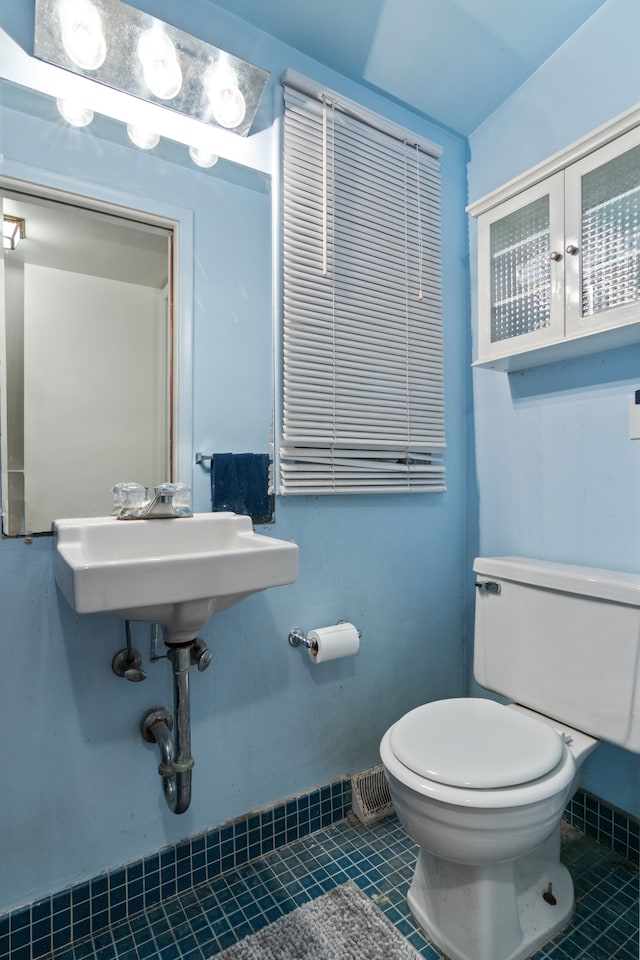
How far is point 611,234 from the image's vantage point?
4.19 ft

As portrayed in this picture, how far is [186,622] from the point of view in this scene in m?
1.04

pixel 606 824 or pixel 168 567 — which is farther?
pixel 606 824

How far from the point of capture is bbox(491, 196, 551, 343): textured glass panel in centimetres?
142

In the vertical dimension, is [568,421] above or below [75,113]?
below

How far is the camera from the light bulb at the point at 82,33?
1.16 m

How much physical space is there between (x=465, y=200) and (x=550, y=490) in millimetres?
1181

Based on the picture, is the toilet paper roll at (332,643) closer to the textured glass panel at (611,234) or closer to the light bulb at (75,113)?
the textured glass panel at (611,234)

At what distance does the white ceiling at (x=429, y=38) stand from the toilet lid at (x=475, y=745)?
195cm

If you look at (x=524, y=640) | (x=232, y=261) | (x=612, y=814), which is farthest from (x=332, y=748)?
(x=232, y=261)

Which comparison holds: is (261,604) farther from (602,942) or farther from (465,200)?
(465,200)

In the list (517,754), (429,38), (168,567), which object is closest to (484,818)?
(517,754)

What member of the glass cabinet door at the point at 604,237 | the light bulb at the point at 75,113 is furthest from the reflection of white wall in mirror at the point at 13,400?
the glass cabinet door at the point at 604,237

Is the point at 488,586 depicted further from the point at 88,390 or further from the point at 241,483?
the point at 88,390

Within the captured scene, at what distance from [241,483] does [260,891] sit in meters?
1.08
